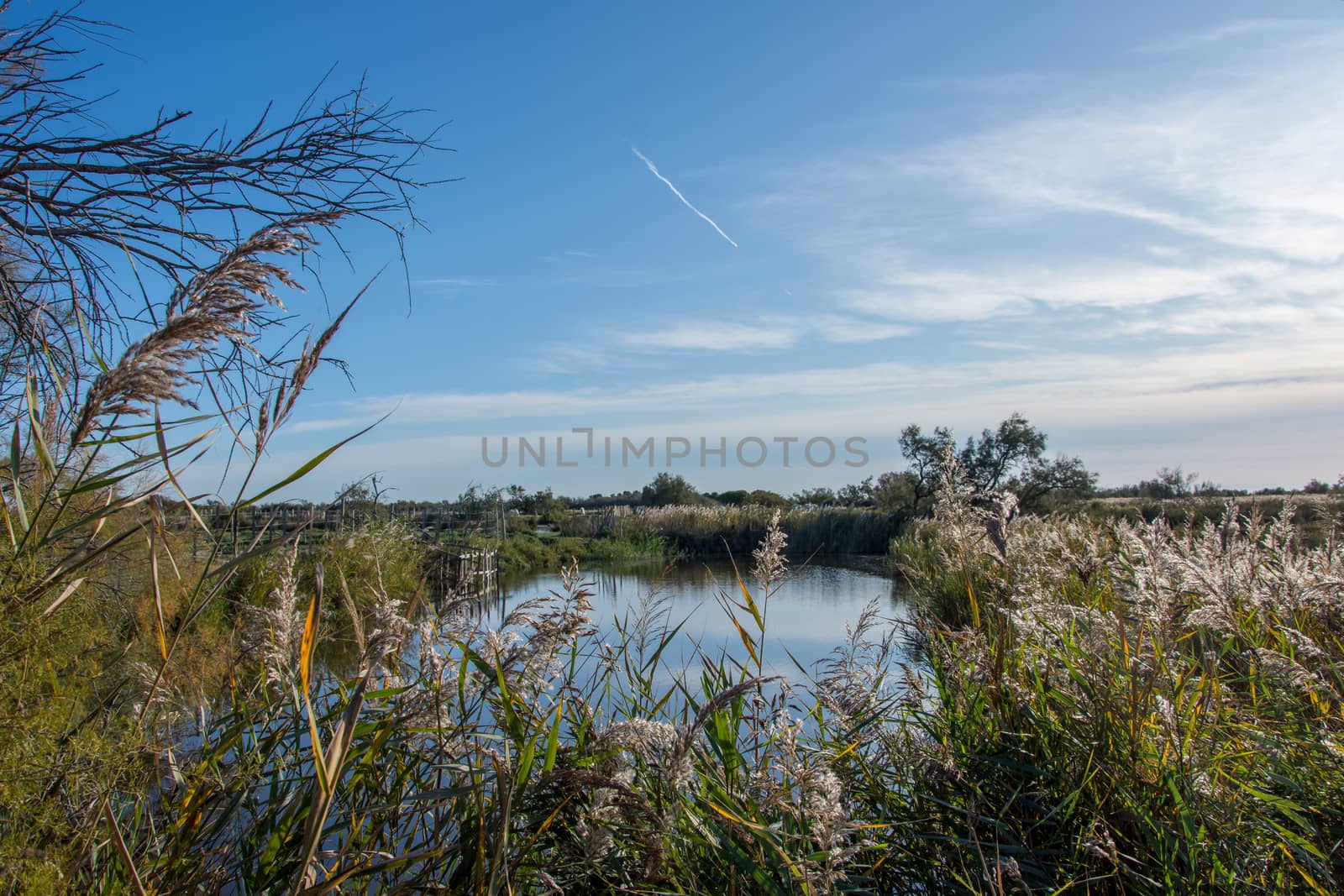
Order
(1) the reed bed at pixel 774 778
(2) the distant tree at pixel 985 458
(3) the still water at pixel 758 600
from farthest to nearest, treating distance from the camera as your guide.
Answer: (2) the distant tree at pixel 985 458 < (3) the still water at pixel 758 600 < (1) the reed bed at pixel 774 778

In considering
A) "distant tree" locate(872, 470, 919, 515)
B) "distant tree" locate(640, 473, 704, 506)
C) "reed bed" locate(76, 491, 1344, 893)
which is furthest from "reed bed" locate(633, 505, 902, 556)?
"reed bed" locate(76, 491, 1344, 893)

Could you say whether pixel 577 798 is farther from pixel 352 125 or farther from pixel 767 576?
pixel 352 125

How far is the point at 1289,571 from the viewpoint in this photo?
271 centimetres

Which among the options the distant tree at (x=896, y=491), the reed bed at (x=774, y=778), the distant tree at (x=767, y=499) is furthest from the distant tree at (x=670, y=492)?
the reed bed at (x=774, y=778)

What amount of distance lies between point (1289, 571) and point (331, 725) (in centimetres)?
304

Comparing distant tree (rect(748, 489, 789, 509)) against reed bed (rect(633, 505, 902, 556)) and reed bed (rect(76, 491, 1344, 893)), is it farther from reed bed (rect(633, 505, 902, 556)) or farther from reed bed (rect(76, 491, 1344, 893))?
reed bed (rect(76, 491, 1344, 893))

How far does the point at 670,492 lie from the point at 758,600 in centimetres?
2950

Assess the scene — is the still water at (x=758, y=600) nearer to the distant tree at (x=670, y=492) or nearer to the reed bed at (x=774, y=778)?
the reed bed at (x=774, y=778)

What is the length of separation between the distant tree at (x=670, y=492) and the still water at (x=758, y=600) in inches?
654

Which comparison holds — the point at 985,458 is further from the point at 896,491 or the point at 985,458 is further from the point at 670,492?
the point at 670,492

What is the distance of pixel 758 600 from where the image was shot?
13664 mm

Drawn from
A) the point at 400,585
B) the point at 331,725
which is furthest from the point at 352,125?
the point at 400,585

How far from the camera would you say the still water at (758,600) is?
7.27 meters

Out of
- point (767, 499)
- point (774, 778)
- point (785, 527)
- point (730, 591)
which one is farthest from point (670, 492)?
point (774, 778)
